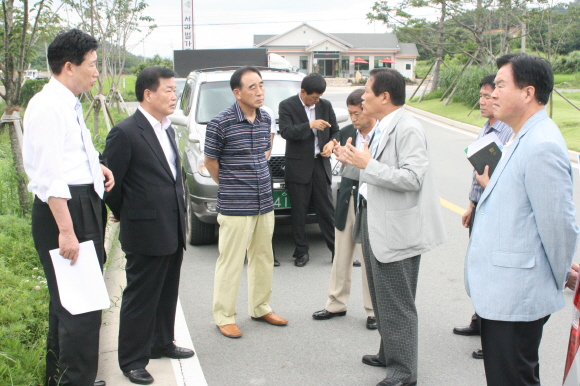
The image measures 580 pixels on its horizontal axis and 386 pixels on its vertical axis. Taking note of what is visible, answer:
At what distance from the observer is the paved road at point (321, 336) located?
389 cm

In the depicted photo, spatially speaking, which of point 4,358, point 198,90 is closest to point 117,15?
point 198,90

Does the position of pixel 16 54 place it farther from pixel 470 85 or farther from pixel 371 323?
pixel 470 85

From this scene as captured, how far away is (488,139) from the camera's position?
3.70 metres

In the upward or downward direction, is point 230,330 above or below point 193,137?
below

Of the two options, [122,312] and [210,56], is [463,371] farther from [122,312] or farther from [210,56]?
[210,56]

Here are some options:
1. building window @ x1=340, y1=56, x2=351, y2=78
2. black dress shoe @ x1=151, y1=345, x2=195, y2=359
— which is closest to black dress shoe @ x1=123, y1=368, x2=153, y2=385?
black dress shoe @ x1=151, y1=345, x2=195, y2=359

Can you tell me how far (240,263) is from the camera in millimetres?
4547

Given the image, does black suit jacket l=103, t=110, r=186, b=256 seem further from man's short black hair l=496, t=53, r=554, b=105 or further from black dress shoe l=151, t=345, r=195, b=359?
man's short black hair l=496, t=53, r=554, b=105

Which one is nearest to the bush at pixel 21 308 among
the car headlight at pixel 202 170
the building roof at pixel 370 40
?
the car headlight at pixel 202 170

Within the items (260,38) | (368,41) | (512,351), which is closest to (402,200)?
(512,351)

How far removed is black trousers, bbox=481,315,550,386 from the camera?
2.64 metres

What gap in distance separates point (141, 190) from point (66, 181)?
62 centimetres

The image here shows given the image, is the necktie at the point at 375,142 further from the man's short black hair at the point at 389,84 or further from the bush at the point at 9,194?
the bush at the point at 9,194

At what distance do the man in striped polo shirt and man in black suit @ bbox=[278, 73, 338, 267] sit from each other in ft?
4.52
